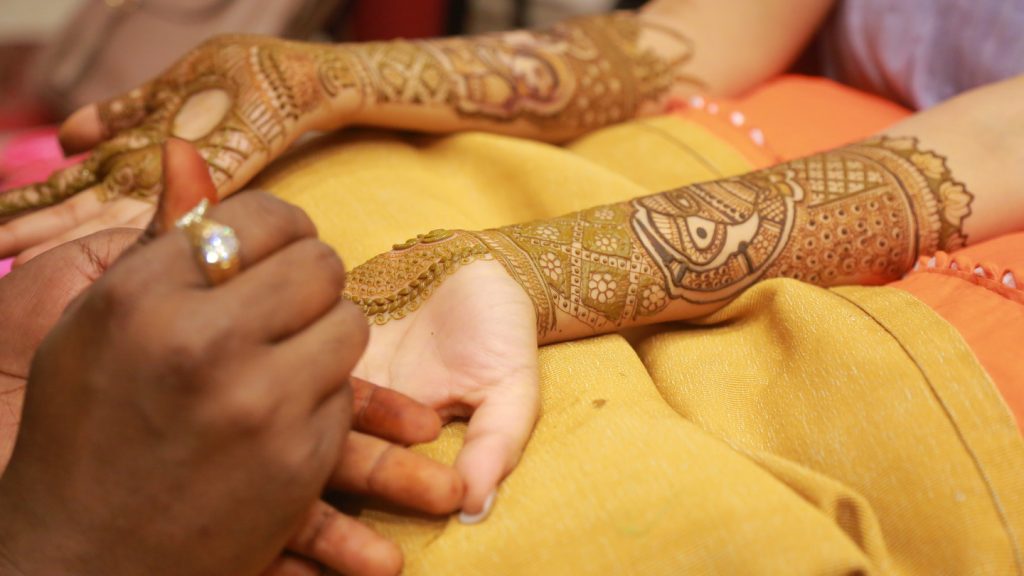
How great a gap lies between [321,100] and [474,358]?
51 centimetres

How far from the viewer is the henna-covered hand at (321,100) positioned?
0.91 m

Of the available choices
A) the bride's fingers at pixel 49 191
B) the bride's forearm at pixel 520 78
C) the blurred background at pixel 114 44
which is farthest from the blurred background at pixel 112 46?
the bride's fingers at pixel 49 191

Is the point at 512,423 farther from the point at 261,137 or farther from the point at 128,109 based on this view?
the point at 128,109

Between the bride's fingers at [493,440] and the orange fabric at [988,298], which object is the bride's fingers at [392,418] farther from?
the orange fabric at [988,298]

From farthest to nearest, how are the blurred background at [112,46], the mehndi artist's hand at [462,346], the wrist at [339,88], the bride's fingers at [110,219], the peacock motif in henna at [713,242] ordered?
the blurred background at [112,46] < the wrist at [339,88] < the bride's fingers at [110,219] < the peacock motif in henna at [713,242] < the mehndi artist's hand at [462,346]

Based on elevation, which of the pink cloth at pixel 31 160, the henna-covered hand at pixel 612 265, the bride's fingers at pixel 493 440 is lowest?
the pink cloth at pixel 31 160

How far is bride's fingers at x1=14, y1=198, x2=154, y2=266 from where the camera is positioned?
0.87 m

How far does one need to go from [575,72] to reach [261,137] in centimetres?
49

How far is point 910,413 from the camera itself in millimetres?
611

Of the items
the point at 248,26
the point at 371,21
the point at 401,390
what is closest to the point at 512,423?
the point at 401,390

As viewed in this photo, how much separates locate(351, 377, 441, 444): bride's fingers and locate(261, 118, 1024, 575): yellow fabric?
3 centimetres

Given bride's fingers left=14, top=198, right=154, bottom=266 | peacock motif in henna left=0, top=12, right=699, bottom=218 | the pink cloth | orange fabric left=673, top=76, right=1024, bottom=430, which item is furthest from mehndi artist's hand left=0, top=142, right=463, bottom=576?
the pink cloth

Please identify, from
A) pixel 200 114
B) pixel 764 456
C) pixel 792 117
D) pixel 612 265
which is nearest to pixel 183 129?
pixel 200 114

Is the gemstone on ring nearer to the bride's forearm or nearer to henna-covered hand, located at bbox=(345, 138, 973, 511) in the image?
henna-covered hand, located at bbox=(345, 138, 973, 511)
